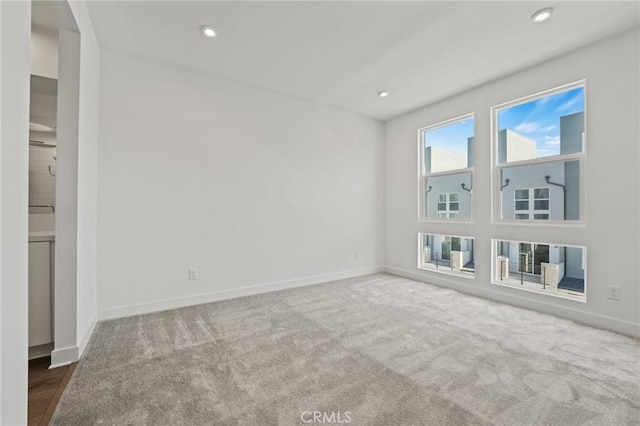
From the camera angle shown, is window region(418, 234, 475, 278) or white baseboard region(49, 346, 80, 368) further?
window region(418, 234, 475, 278)

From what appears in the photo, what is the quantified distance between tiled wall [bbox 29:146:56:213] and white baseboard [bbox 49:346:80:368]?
135 centimetres

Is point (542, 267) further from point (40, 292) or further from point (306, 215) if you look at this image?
point (40, 292)

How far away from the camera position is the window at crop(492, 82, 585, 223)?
2850mm

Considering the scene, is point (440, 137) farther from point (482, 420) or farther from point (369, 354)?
point (482, 420)

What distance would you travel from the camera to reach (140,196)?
291 centimetres

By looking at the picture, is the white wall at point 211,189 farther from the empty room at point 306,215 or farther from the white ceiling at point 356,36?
the white ceiling at point 356,36

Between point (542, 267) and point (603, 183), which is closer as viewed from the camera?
point (603, 183)

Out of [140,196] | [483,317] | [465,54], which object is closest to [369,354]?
[483,317]

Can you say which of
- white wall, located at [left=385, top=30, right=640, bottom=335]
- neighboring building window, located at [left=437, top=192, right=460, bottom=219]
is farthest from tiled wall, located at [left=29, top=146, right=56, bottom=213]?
white wall, located at [left=385, top=30, right=640, bottom=335]

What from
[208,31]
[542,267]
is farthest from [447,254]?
[208,31]

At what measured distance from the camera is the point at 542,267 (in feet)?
10.3

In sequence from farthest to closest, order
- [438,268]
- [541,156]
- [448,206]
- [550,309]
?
[438,268]
[448,206]
[541,156]
[550,309]

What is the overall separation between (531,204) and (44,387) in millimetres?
4532

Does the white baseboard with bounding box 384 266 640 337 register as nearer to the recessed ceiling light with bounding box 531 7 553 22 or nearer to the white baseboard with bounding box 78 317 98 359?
the recessed ceiling light with bounding box 531 7 553 22
